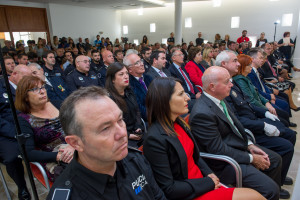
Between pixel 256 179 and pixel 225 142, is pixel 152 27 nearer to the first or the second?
pixel 225 142

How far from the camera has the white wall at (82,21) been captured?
35.4ft

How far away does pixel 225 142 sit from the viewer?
5.85ft

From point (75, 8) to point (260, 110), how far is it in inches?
479

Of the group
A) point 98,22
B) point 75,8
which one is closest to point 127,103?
point 75,8

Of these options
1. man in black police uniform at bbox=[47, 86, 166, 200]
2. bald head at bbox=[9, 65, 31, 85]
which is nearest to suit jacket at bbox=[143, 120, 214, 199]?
man in black police uniform at bbox=[47, 86, 166, 200]

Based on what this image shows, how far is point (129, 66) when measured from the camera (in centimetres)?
293

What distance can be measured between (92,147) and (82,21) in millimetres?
13170

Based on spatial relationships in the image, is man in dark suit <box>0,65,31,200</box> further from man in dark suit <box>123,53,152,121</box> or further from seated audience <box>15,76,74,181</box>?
man in dark suit <box>123,53,152,121</box>

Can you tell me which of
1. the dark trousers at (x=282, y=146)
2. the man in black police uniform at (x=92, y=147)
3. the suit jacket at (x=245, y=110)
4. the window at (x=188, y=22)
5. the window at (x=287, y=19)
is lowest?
the dark trousers at (x=282, y=146)

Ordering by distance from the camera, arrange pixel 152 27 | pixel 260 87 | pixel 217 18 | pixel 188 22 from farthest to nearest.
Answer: pixel 152 27, pixel 188 22, pixel 217 18, pixel 260 87

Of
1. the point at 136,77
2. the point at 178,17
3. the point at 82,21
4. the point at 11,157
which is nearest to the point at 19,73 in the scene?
the point at 11,157

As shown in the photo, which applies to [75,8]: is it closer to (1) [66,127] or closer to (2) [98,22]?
(2) [98,22]

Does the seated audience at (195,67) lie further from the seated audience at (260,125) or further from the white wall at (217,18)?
the white wall at (217,18)

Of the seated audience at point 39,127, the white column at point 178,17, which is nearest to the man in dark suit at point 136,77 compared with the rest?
the seated audience at point 39,127
